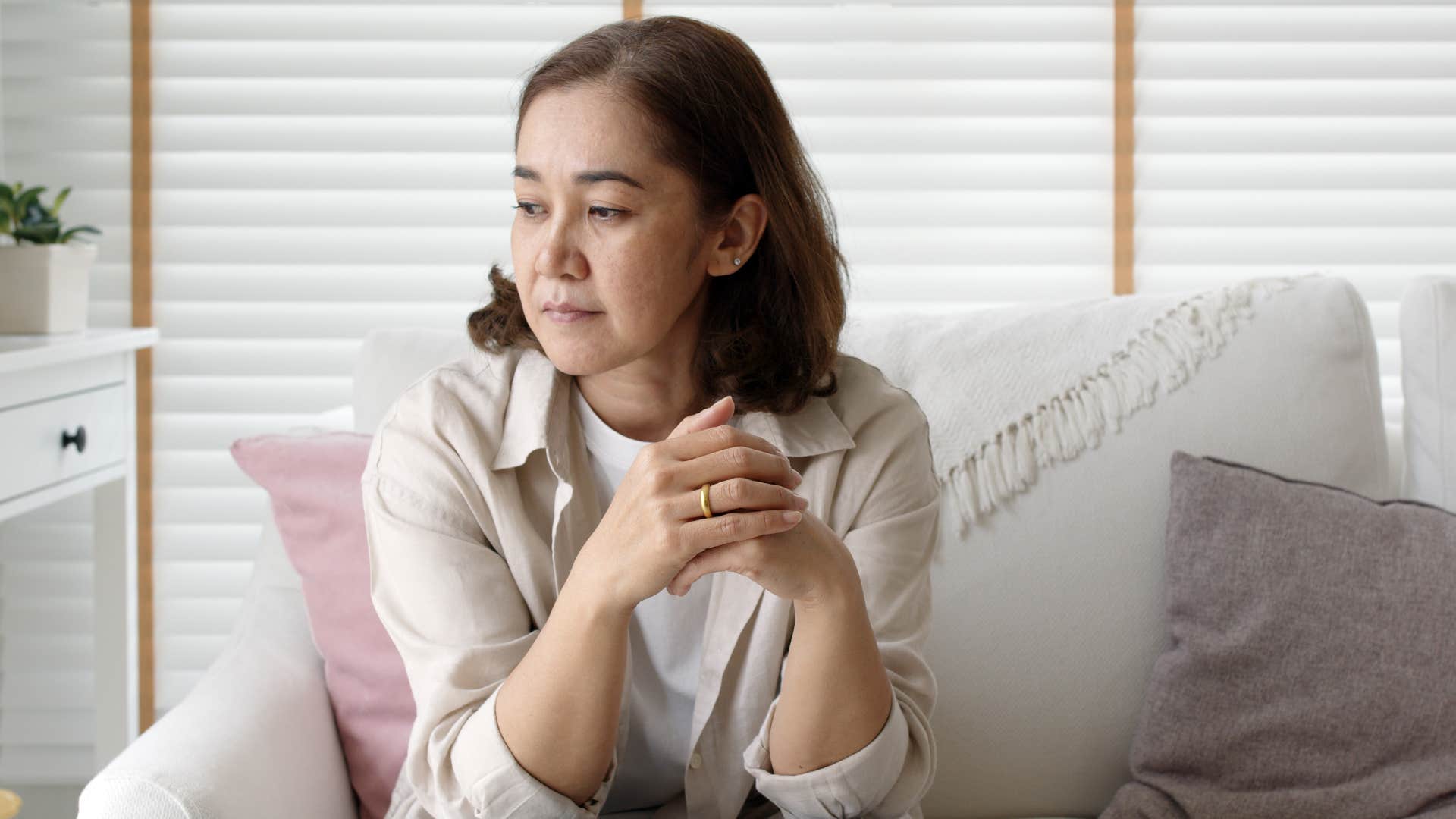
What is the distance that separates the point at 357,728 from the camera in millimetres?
1353

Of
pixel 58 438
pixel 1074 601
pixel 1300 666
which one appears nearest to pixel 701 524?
pixel 1074 601

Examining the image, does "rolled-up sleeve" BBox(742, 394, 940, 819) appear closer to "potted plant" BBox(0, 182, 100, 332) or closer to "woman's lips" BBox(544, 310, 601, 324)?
"woman's lips" BBox(544, 310, 601, 324)

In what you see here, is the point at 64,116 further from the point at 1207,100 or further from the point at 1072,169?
the point at 1207,100

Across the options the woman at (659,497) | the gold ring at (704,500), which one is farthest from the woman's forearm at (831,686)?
the gold ring at (704,500)

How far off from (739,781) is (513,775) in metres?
0.24

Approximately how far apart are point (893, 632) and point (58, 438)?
126 cm

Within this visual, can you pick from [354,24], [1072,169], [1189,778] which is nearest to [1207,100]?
[1072,169]

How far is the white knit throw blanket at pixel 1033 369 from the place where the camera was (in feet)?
4.99

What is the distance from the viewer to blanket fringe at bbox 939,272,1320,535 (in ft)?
4.95

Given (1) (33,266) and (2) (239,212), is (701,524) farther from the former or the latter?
(2) (239,212)

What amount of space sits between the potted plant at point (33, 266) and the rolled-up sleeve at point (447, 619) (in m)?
1.00

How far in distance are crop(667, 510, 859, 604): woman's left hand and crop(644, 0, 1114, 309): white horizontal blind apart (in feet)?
4.43

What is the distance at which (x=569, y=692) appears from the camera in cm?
101

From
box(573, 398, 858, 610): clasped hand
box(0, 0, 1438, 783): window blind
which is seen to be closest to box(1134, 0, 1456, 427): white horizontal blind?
box(0, 0, 1438, 783): window blind
